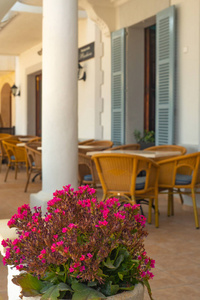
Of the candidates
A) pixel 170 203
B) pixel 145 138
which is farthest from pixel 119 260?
pixel 145 138

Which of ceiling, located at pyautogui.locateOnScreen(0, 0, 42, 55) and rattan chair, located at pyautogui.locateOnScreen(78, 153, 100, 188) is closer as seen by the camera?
rattan chair, located at pyautogui.locateOnScreen(78, 153, 100, 188)

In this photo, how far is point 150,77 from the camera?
8625 millimetres

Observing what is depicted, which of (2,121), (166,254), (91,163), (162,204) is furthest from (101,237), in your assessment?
(2,121)

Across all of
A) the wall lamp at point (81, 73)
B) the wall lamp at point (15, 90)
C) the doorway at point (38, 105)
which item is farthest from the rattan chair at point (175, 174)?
the wall lamp at point (15, 90)

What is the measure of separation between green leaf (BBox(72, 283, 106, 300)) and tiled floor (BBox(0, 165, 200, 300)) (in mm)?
347

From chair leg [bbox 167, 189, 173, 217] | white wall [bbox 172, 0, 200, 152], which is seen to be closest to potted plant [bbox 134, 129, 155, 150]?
white wall [bbox 172, 0, 200, 152]

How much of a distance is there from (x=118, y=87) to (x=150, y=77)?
60 cm

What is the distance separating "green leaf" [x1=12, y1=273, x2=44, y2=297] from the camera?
150 cm

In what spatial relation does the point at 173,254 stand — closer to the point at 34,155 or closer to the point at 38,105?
the point at 34,155

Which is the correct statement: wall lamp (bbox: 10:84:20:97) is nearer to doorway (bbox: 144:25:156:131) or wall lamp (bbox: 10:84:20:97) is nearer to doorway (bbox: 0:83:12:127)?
doorway (bbox: 0:83:12:127)

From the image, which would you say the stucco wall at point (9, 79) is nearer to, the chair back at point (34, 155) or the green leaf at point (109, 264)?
the chair back at point (34, 155)

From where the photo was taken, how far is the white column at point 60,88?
4.71m

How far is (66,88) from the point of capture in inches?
186

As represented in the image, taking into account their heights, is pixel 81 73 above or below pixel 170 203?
above
